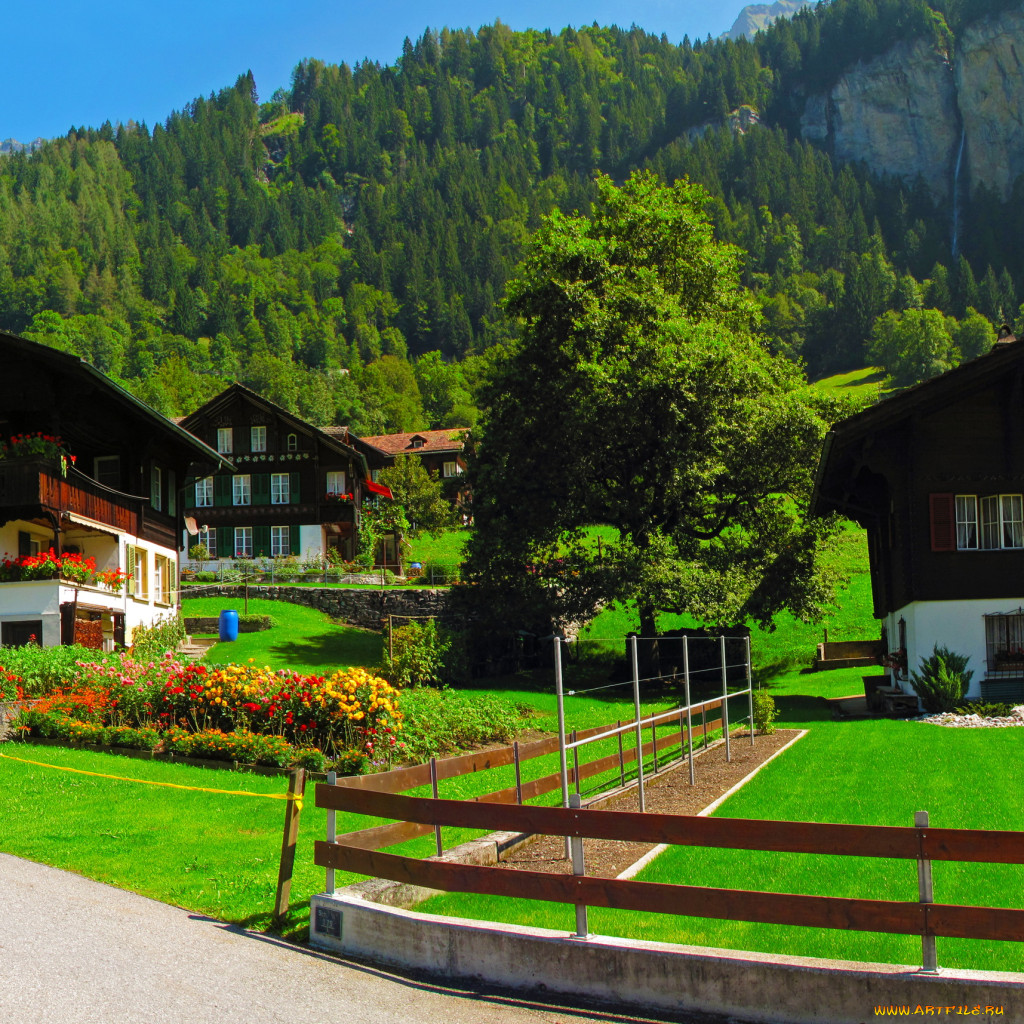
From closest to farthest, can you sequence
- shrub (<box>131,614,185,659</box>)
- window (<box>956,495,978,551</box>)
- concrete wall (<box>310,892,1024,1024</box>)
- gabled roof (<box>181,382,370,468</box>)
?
concrete wall (<box>310,892,1024,1024</box>)
window (<box>956,495,978,551</box>)
shrub (<box>131,614,185,659</box>)
gabled roof (<box>181,382,370,468</box>)

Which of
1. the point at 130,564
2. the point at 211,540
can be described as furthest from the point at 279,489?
the point at 130,564

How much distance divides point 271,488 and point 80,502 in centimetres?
3470

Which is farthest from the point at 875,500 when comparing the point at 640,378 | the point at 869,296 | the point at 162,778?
the point at 869,296

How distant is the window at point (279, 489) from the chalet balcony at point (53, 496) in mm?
30461

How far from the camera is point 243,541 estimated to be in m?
66.8

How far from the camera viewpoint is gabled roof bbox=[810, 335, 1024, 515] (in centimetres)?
2731

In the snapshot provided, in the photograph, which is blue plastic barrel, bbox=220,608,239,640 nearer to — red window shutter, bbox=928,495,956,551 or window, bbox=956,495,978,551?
red window shutter, bbox=928,495,956,551

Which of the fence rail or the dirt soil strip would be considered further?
the dirt soil strip

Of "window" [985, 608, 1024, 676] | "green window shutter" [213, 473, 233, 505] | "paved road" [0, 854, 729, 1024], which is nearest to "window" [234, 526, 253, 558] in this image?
"green window shutter" [213, 473, 233, 505]

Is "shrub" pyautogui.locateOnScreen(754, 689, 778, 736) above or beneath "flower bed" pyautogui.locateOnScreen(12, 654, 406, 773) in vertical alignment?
beneath

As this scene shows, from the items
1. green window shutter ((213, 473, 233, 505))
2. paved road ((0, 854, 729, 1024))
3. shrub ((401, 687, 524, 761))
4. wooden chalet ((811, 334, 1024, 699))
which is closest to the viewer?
paved road ((0, 854, 729, 1024))

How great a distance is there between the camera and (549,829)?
25.1 ft

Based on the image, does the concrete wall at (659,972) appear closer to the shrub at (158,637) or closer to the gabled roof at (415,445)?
the shrub at (158,637)

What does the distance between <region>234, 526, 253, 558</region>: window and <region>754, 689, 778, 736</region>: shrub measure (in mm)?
47583
